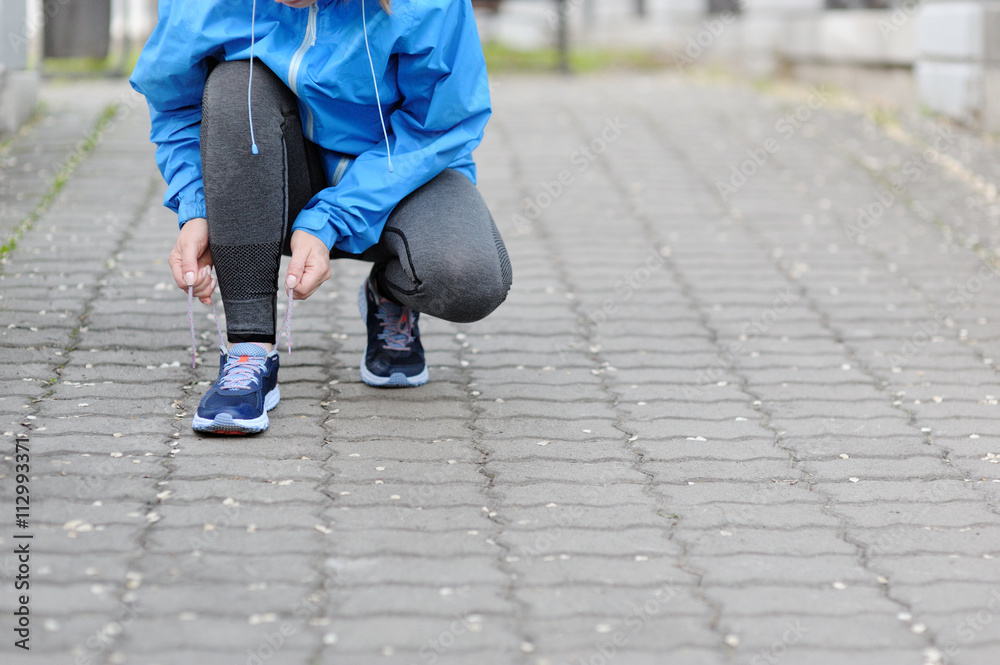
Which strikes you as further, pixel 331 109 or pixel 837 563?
pixel 331 109

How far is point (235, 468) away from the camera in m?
2.51

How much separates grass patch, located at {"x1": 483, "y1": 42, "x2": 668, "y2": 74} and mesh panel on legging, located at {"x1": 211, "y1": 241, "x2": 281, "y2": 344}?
25.4ft

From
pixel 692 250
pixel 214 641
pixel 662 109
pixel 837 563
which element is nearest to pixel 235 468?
pixel 214 641

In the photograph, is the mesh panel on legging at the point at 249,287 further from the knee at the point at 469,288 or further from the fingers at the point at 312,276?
the knee at the point at 469,288

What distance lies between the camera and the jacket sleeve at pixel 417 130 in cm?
267

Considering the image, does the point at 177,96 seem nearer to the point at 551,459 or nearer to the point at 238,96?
the point at 238,96

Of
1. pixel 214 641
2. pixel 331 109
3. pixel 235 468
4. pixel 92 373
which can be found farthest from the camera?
pixel 92 373

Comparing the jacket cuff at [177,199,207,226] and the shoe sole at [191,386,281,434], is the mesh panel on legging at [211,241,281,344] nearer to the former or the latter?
the jacket cuff at [177,199,207,226]

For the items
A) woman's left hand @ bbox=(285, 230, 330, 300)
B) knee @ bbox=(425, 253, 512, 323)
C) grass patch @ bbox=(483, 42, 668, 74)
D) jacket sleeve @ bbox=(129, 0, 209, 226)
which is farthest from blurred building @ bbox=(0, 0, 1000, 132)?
knee @ bbox=(425, 253, 512, 323)

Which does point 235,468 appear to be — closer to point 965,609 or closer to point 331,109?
point 331,109

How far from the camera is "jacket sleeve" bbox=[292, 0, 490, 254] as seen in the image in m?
2.67

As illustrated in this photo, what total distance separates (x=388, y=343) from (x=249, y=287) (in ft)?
1.66

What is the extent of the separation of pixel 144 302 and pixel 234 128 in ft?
4.26

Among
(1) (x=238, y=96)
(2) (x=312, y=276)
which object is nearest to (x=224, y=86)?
(1) (x=238, y=96)
